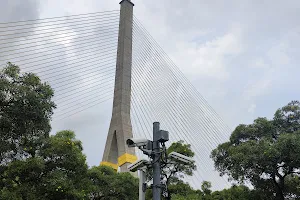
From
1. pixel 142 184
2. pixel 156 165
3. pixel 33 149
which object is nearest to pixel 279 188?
pixel 33 149

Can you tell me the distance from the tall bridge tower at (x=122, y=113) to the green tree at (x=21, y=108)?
10895 millimetres

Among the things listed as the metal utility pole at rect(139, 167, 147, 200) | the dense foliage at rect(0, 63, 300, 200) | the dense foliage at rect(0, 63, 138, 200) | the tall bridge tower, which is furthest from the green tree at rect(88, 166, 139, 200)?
the metal utility pole at rect(139, 167, 147, 200)

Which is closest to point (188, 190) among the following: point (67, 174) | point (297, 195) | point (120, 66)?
point (297, 195)

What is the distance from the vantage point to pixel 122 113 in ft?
74.1

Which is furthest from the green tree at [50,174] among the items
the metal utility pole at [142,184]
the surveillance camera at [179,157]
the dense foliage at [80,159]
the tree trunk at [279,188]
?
the tree trunk at [279,188]

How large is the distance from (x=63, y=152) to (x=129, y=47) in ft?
43.5

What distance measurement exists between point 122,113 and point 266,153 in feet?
34.9

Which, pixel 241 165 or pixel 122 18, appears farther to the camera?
pixel 122 18

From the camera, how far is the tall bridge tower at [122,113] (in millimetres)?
21703

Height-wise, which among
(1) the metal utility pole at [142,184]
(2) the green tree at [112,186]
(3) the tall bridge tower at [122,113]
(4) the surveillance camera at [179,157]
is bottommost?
(1) the metal utility pole at [142,184]

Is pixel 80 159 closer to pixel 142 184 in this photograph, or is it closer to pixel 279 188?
pixel 142 184

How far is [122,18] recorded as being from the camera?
82.2 ft

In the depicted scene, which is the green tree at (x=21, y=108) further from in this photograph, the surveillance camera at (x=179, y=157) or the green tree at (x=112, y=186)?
the green tree at (x=112, y=186)

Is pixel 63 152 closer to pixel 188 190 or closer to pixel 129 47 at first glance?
pixel 188 190
